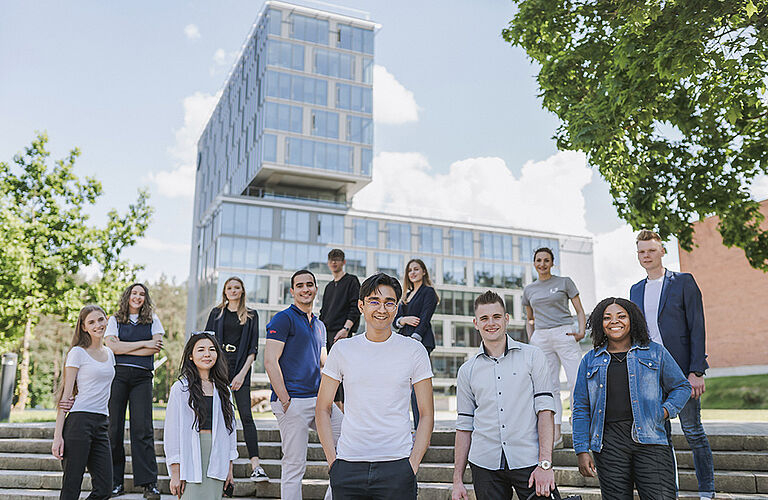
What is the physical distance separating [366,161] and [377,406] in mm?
50820

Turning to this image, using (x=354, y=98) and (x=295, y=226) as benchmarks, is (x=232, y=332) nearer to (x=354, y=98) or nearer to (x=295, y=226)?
(x=295, y=226)

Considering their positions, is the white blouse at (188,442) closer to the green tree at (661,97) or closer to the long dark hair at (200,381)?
the long dark hair at (200,381)

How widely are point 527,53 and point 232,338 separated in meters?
6.77

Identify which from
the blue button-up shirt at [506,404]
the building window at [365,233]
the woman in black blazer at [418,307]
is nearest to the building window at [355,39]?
the building window at [365,233]

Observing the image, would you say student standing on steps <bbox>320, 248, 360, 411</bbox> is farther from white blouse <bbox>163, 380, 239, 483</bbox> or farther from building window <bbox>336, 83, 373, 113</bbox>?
building window <bbox>336, 83, 373, 113</bbox>

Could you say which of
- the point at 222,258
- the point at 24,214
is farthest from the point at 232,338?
the point at 222,258

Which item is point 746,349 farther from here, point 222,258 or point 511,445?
point 222,258

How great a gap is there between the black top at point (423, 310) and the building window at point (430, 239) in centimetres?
5220

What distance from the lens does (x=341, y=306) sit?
7.16 meters

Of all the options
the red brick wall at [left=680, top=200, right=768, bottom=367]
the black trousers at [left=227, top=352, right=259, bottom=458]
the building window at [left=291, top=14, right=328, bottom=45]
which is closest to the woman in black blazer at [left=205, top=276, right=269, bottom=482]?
the black trousers at [left=227, top=352, right=259, bottom=458]

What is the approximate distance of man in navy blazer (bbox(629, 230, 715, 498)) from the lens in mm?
5043

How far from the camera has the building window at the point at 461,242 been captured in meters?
60.6

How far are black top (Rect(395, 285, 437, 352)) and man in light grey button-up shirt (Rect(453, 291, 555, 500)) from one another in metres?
2.91

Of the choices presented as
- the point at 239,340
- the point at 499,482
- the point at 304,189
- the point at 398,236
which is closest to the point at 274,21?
the point at 304,189
